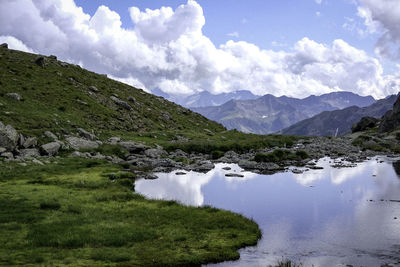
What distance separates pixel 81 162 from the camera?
5106 centimetres

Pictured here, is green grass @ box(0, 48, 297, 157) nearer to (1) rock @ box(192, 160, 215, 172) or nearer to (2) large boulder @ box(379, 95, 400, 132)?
(1) rock @ box(192, 160, 215, 172)

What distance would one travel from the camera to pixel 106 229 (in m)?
24.0

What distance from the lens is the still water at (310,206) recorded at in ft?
71.6

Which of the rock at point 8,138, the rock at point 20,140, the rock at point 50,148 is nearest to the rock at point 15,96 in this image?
the rock at point 50,148

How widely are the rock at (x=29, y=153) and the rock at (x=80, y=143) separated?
734 centimetres

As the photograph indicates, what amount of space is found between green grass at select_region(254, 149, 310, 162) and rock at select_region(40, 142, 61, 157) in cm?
3525

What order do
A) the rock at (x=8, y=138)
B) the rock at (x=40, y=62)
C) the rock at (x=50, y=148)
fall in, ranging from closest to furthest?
the rock at (x=8, y=138), the rock at (x=50, y=148), the rock at (x=40, y=62)

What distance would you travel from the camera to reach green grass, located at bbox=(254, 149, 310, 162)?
217 feet

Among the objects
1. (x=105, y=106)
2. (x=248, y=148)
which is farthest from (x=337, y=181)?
(x=105, y=106)

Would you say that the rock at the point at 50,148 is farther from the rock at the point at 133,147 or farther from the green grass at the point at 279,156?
the green grass at the point at 279,156

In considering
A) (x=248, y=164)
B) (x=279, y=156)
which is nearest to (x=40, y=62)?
(x=248, y=164)

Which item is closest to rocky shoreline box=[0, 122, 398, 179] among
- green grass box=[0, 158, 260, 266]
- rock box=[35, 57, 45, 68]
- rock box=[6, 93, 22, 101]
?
green grass box=[0, 158, 260, 266]

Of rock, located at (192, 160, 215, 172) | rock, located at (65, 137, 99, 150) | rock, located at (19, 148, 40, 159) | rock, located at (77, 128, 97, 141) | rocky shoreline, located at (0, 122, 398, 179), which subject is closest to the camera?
rocky shoreline, located at (0, 122, 398, 179)

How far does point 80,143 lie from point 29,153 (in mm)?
11427
